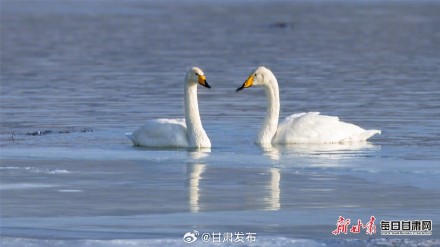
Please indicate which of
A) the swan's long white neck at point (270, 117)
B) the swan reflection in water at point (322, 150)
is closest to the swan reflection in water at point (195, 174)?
the swan reflection in water at point (322, 150)

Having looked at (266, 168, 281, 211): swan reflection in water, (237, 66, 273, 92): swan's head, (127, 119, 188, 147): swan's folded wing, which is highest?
(237, 66, 273, 92): swan's head

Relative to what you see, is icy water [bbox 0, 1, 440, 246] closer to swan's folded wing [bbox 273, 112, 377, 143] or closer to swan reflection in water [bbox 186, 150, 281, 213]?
swan reflection in water [bbox 186, 150, 281, 213]

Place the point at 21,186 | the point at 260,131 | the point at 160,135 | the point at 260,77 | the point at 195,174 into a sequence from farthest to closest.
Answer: the point at 260,77 → the point at 260,131 → the point at 160,135 → the point at 195,174 → the point at 21,186

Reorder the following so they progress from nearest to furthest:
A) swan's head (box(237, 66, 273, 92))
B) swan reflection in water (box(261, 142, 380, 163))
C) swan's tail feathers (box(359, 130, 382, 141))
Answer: swan reflection in water (box(261, 142, 380, 163)) < swan's tail feathers (box(359, 130, 382, 141)) < swan's head (box(237, 66, 273, 92))

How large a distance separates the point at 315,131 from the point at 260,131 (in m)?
0.72

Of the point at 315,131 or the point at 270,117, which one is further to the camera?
the point at 270,117

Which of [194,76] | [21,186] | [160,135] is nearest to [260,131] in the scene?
[194,76]

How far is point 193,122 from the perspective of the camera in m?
17.5

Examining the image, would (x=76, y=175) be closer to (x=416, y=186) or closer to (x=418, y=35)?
(x=416, y=186)

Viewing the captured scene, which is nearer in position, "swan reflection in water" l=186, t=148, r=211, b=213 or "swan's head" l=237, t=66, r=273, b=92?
"swan reflection in water" l=186, t=148, r=211, b=213

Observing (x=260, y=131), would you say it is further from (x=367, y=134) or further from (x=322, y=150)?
(x=367, y=134)

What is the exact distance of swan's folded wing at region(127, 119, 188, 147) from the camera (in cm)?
1728

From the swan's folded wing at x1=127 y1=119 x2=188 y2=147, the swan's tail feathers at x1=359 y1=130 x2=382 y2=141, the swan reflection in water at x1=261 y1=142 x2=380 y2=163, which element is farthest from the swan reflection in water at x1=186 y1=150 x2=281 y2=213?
the swan's tail feathers at x1=359 y1=130 x2=382 y2=141

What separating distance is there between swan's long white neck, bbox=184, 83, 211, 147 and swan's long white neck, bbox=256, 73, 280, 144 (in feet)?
2.77
